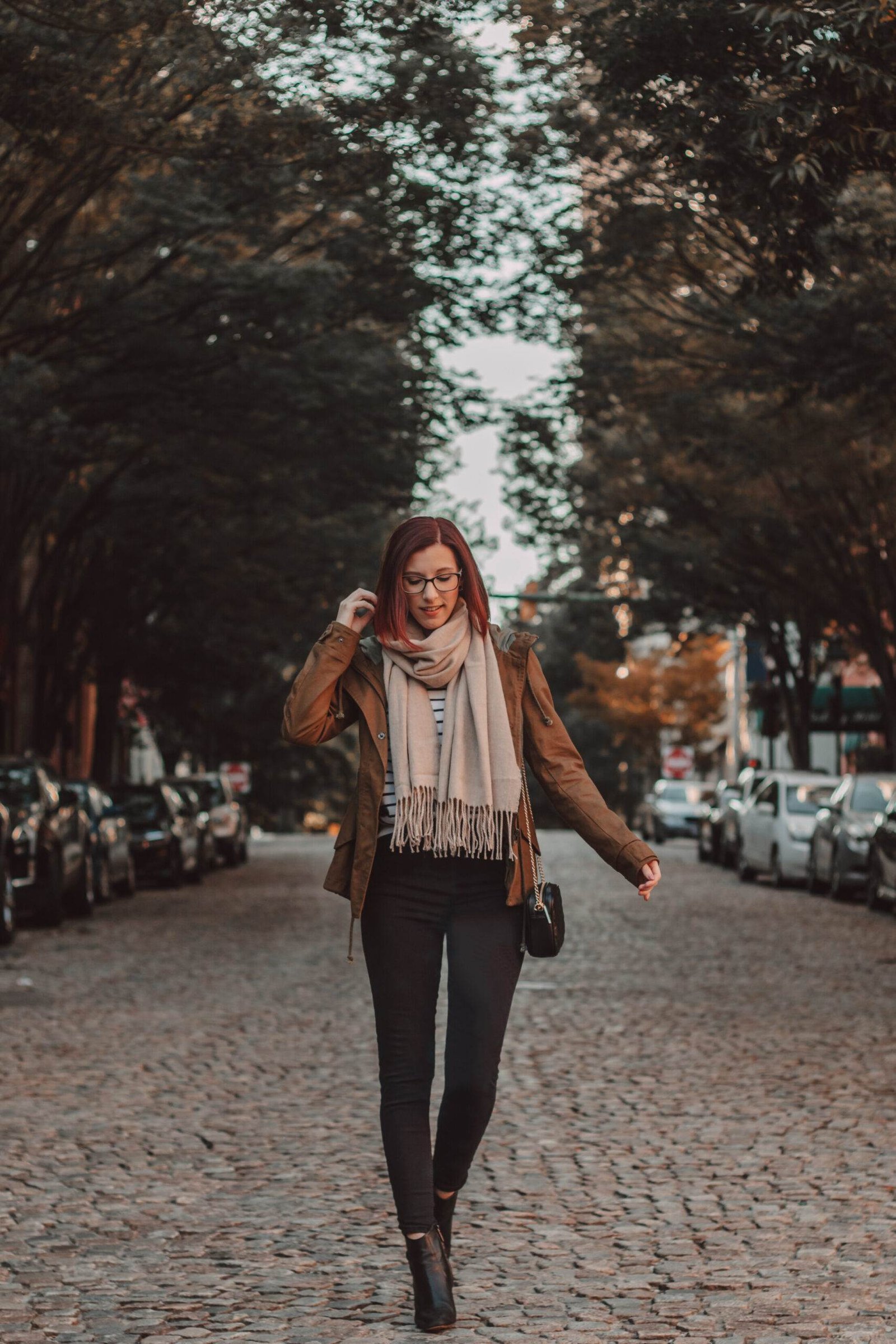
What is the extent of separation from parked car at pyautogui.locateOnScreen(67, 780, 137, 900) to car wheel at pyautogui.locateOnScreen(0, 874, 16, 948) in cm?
507

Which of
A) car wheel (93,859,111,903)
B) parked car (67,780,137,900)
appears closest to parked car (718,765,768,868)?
parked car (67,780,137,900)

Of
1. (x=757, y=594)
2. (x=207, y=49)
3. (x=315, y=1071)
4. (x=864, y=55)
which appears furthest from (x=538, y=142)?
(x=757, y=594)

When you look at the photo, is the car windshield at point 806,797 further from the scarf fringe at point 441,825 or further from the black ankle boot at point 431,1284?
the scarf fringe at point 441,825

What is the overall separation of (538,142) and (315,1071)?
10.5 metres

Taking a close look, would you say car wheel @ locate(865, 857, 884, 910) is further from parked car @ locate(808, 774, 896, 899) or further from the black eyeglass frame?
the black eyeglass frame

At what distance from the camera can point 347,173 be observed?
1602 cm

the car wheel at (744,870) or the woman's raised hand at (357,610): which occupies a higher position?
the woman's raised hand at (357,610)

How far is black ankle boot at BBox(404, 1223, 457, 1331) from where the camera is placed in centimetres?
522

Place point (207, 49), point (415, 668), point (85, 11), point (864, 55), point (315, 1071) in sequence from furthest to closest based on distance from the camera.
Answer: point (207, 49) → point (85, 11) → point (315, 1071) → point (864, 55) → point (415, 668)

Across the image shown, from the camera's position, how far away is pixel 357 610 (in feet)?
17.5

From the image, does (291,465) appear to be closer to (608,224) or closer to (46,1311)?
(608,224)

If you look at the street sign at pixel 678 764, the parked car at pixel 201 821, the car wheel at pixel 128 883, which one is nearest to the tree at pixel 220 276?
the parked car at pixel 201 821

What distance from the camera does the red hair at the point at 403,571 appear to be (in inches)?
208

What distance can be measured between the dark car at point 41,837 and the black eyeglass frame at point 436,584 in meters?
14.0
